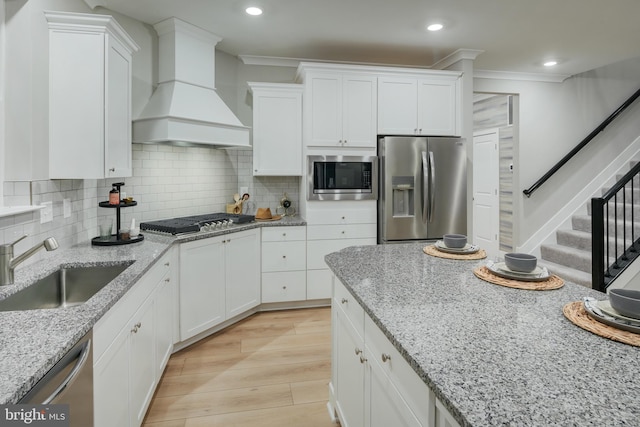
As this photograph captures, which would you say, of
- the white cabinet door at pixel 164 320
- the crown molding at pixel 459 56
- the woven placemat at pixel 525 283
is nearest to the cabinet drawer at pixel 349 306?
the woven placemat at pixel 525 283

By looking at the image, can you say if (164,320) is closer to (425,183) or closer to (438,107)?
(425,183)

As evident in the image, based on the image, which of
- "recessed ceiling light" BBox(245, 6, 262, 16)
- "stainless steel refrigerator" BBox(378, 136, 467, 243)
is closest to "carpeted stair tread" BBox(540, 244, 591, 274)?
"stainless steel refrigerator" BBox(378, 136, 467, 243)

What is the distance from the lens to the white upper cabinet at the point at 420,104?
3.84m

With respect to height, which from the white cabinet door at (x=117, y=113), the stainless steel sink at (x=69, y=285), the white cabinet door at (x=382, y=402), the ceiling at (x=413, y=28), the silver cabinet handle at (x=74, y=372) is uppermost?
the ceiling at (x=413, y=28)

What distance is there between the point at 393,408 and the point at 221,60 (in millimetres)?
3807

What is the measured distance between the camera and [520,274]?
1551 mm

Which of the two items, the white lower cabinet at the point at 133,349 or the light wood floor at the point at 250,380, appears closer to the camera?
the white lower cabinet at the point at 133,349

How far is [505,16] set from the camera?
124 inches

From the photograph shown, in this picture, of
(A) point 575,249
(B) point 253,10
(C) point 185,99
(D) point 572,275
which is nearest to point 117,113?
(C) point 185,99

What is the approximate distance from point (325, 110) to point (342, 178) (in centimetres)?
70

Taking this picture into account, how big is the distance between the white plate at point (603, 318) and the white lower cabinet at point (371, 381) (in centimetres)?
58

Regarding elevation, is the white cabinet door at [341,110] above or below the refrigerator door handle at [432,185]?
above

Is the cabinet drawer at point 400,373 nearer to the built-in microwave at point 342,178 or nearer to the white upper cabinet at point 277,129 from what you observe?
the built-in microwave at point 342,178

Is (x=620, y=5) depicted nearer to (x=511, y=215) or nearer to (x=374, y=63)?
(x=374, y=63)
